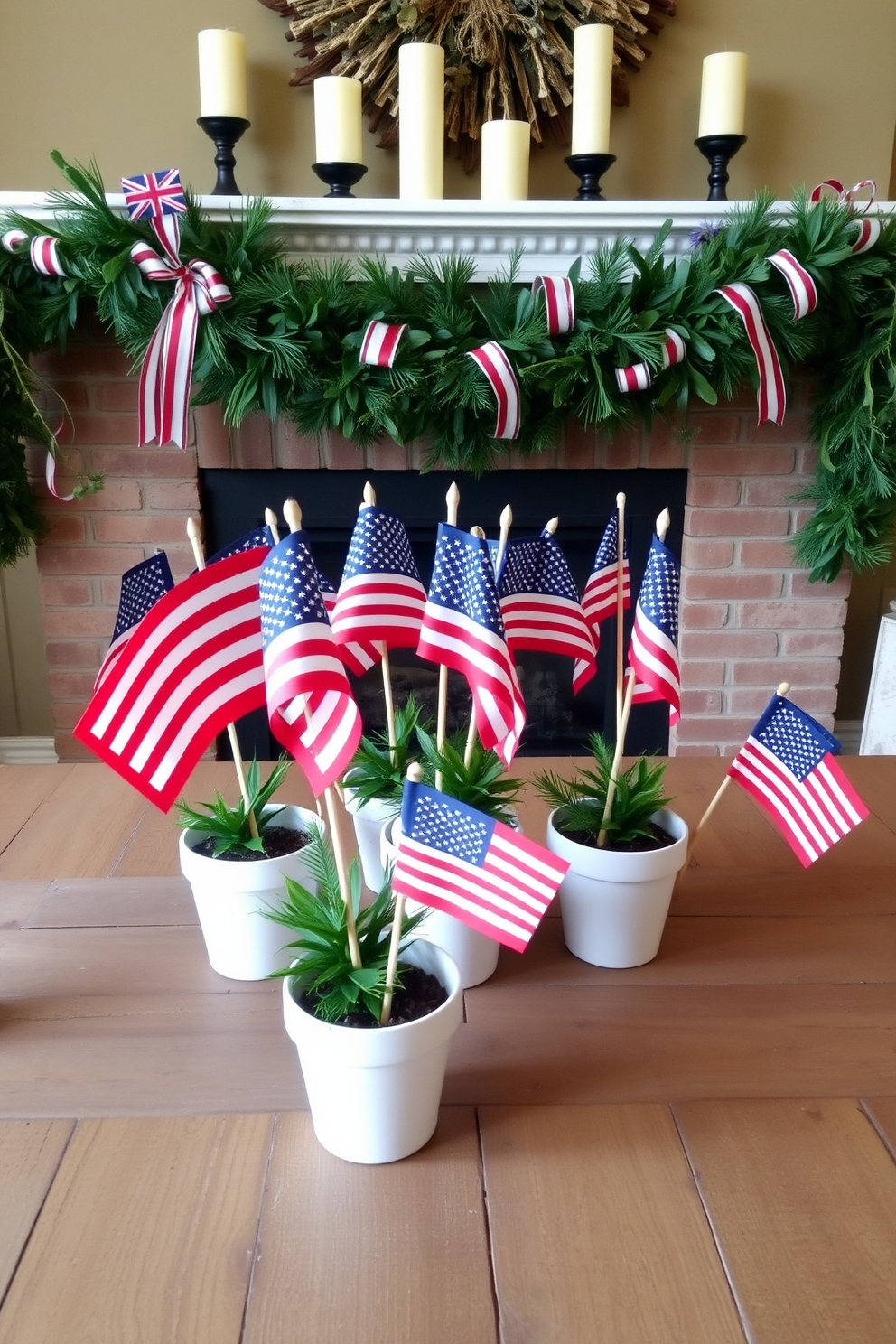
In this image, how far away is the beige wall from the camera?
1952 mm

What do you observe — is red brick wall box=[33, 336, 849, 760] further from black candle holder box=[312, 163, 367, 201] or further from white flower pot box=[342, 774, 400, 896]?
white flower pot box=[342, 774, 400, 896]

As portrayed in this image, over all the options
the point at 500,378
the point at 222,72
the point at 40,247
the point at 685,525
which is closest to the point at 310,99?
the point at 222,72

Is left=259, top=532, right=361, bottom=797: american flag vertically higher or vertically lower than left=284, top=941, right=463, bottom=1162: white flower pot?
higher

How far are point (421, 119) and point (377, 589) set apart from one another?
140 centimetres

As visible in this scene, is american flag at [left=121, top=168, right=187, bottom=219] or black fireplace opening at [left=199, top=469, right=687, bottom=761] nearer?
american flag at [left=121, top=168, right=187, bottom=219]

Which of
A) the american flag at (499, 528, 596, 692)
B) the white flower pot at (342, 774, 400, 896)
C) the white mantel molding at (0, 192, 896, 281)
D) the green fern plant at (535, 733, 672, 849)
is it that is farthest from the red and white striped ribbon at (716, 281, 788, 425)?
the white flower pot at (342, 774, 400, 896)

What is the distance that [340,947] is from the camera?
69 centimetres

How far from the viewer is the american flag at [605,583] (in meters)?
0.92

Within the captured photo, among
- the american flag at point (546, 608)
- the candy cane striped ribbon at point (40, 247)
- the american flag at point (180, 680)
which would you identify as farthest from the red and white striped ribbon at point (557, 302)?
the american flag at point (180, 680)

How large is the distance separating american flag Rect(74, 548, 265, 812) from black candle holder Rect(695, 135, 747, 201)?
165 cm

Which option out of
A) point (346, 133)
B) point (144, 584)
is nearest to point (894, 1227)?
point (144, 584)

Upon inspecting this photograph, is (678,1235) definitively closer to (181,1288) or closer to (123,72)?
(181,1288)

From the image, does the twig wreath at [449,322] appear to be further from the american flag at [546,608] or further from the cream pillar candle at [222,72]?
the american flag at [546,608]

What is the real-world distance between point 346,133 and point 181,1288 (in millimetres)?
1898
